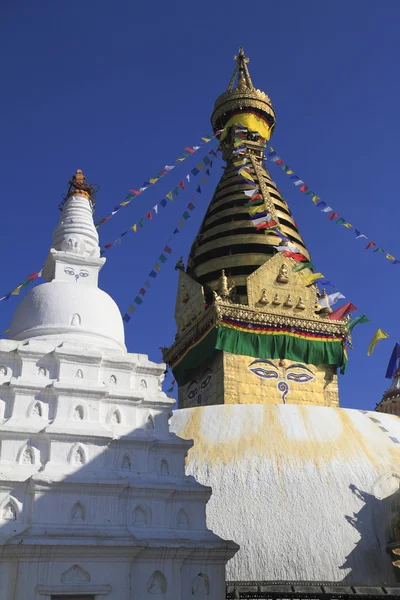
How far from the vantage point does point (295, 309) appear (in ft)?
55.3

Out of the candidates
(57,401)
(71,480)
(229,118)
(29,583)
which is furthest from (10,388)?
(229,118)

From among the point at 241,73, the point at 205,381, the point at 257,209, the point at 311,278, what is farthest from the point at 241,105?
the point at 205,381

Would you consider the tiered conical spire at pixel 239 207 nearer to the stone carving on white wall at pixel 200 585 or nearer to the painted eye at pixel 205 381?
the painted eye at pixel 205 381

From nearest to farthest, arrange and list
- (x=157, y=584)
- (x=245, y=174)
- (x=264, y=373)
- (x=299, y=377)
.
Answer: (x=157, y=584), (x=264, y=373), (x=299, y=377), (x=245, y=174)

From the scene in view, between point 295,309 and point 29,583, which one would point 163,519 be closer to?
point 29,583

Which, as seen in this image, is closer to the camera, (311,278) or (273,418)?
(273,418)

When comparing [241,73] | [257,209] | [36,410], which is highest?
[241,73]

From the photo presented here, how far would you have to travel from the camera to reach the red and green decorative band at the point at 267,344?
627 inches

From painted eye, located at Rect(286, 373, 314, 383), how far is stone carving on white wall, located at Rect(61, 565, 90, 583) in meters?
8.63

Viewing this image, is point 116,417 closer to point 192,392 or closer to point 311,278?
point 192,392

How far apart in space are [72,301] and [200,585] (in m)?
4.66

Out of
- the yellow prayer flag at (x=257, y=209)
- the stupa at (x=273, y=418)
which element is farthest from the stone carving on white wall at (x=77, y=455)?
the yellow prayer flag at (x=257, y=209)

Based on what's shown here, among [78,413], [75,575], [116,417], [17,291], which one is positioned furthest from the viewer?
[17,291]

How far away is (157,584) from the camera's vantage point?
8797 millimetres
